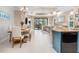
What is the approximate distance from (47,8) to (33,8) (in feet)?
1.33

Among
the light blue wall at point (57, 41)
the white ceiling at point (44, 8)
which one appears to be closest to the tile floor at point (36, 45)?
the light blue wall at point (57, 41)

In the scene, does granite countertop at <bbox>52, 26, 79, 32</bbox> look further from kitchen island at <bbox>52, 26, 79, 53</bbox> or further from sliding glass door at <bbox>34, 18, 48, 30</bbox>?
sliding glass door at <bbox>34, 18, 48, 30</bbox>

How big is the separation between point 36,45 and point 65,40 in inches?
35.0

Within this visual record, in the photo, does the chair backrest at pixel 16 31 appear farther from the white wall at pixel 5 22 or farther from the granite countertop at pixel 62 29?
the granite countertop at pixel 62 29

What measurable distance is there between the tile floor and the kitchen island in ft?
0.62

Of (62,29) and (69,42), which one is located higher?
(62,29)

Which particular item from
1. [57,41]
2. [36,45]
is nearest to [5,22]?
[36,45]

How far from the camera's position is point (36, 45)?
3.79 m

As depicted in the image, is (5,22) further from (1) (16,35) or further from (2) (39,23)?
(2) (39,23)

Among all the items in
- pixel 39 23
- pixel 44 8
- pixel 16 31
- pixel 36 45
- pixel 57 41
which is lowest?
pixel 36 45

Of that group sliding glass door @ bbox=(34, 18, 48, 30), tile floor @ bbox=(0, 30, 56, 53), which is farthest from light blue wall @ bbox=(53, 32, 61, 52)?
sliding glass door @ bbox=(34, 18, 48, 30)

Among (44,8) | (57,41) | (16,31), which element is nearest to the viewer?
(44,8)
